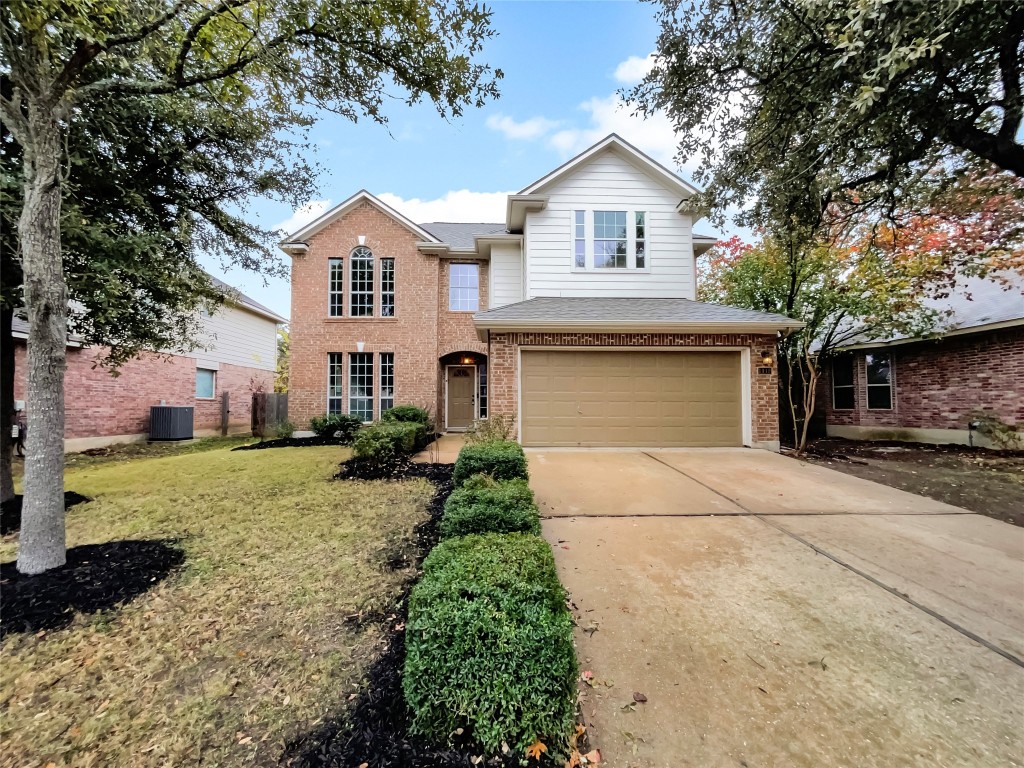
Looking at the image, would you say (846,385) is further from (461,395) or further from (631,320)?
(461,395)

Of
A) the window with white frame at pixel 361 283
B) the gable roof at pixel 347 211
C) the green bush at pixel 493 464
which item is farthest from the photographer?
the window with white frame at pixel 361 283

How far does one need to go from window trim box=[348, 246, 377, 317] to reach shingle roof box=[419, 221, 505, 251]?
6.80ft

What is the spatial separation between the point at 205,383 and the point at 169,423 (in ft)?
8.77

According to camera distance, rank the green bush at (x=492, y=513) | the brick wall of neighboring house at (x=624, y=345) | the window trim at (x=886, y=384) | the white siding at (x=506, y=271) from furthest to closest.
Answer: the white siding at (x=506, y=271) < the window trim at (x=886, y=384) < the brick wall of neighboring house at (x=624, y=345) < the green bush at (x=492, y=513)

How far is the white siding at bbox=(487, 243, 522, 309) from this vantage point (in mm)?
12547

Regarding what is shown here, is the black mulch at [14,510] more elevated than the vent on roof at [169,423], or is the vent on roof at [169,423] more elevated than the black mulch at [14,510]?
the vent on roof at [169,423]

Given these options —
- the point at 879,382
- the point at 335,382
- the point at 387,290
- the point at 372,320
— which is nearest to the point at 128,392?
the point at 335,382

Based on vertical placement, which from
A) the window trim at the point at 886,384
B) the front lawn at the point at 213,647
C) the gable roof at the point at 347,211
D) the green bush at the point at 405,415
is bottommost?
the front lawn at the point at 213,647

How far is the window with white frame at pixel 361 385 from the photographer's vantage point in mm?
13391

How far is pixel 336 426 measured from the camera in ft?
39.7

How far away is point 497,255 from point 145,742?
12119mm

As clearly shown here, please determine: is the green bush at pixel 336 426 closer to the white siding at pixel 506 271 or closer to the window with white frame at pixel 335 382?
the window with white frame at pixel 335 382

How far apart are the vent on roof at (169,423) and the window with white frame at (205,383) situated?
1.77 meters

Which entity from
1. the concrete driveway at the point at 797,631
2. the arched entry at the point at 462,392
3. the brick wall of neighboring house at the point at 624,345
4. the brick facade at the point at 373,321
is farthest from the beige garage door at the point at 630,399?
the arched entry at the point at 462,392
